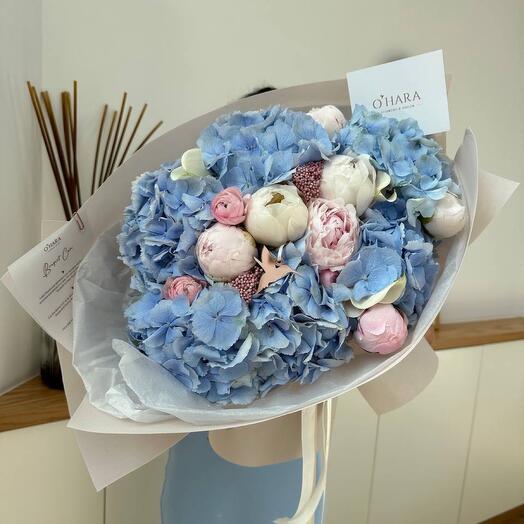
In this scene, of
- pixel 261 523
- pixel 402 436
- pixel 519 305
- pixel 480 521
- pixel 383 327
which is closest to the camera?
pixel 383 327

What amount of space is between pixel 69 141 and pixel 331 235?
89 centimetres

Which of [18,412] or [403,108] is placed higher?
[403,108]

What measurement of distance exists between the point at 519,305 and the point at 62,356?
7.36 feet

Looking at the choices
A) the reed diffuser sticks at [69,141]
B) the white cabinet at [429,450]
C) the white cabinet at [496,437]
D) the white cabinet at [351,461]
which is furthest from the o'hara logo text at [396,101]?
the white cabinet at [496,437]

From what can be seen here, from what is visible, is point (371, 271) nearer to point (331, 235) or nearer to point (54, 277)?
point (331, 235)

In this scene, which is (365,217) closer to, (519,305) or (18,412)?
(18,412)

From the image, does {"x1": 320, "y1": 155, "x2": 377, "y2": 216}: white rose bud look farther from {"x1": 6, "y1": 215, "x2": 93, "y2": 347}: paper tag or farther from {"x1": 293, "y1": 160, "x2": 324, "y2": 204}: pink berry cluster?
{"x1": 6, "y1": 215, "x2": 93, "y2": 347}: paper tag

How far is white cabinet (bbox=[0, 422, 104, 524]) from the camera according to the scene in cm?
101

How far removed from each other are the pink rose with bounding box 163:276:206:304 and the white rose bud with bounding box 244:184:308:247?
76 millimetres

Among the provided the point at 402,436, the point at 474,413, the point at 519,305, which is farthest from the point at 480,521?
the point at 519,305

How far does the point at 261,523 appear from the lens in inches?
32.5

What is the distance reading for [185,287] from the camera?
21.5 inches

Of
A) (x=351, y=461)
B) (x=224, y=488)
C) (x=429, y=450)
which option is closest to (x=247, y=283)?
(x=224, y=488)

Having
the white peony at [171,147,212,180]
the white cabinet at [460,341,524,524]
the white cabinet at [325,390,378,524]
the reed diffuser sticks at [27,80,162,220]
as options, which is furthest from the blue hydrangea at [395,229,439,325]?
the white cabinet at [460,341,524,524]
